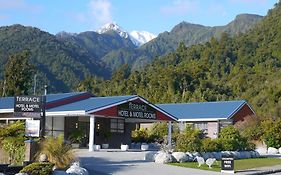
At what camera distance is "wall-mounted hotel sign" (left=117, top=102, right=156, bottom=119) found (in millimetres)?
35656

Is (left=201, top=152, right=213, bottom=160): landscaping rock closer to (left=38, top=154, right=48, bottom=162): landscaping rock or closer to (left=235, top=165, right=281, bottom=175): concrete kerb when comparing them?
(left=235, top=165, right=281, bottom=175): concrete kerb

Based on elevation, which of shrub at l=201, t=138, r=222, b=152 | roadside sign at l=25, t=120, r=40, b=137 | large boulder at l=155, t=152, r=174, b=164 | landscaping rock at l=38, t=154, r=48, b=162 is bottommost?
large boulder at l=155, t=152, r=174, b=164

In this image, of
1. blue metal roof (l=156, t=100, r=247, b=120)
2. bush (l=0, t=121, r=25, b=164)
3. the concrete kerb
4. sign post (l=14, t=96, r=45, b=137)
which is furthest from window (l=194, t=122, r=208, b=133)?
bush (l=0, t=121, r=25, b=164)

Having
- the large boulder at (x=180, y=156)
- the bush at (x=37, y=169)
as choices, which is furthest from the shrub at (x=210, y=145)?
the bush at (x=37, y=169)

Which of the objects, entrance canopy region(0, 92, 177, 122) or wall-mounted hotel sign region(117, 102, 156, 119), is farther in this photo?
wall-mounted hotel sign region(117, 102, 156, 119)

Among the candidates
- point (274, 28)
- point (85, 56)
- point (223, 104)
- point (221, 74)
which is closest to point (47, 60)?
point (85, 56)

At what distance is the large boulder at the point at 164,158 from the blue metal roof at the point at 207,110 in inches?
856

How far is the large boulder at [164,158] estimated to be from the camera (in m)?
25.8

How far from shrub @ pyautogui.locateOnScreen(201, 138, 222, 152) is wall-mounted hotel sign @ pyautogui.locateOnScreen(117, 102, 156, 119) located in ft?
23.7

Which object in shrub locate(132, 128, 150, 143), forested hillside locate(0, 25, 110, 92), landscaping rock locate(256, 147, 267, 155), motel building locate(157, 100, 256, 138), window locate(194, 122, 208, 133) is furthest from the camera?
forested hillside locate(0, 25, 110, 92)

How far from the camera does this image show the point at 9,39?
126562mm

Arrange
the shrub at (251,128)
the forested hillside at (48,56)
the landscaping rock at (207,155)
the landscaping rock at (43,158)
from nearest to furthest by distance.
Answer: the landscaping rock at (43,158) → the landscaping rock at (207,155) → the shrub at (251,128) → the forested hillside at (48,56)

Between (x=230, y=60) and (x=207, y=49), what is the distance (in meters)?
6.95

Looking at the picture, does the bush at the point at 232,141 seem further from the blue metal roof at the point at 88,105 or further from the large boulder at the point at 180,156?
the blue metal roof at the point at 88,105
